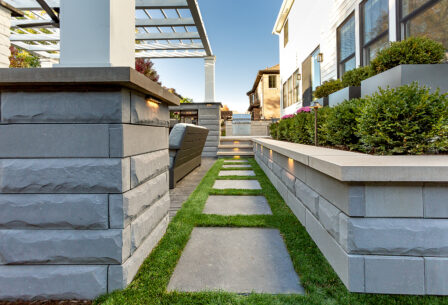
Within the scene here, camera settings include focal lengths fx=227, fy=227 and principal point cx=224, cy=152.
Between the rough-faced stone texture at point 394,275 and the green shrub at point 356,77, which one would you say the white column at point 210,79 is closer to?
the green shrub at point 356,77

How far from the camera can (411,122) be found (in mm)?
1929

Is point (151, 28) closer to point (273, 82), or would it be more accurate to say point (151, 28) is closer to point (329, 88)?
point (329, 88)

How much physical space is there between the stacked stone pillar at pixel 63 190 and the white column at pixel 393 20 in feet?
17.7

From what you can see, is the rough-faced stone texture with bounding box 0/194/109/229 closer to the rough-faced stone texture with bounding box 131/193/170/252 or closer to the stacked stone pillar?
the stacked stone pillar

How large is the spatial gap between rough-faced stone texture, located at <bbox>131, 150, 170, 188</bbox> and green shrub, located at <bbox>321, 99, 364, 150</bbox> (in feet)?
7.04

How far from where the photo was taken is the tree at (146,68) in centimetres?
1200

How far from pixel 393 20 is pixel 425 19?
0.68 metres

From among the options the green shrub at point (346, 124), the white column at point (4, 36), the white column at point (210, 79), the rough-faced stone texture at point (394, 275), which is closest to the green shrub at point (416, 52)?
the green shrub at point (346, 124)

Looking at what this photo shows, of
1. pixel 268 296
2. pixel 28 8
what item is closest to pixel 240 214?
pixel 268 296

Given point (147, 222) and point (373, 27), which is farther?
point (373, 27)

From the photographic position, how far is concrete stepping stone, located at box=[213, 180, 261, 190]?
436cm

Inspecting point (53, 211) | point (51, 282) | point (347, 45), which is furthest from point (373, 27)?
point (51, 282)

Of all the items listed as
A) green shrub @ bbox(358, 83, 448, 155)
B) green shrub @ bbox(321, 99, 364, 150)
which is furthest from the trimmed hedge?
green shrub @ bbox(321, 99, 364, 150)

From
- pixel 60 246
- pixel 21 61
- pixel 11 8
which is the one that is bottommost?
pixel 60 246
